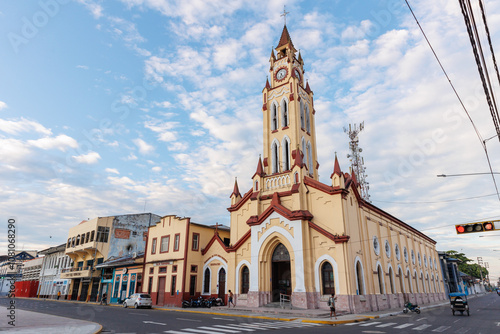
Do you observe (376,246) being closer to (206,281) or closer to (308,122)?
(308,122)

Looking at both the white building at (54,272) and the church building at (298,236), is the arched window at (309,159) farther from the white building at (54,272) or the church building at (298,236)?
the white building at (54,272)

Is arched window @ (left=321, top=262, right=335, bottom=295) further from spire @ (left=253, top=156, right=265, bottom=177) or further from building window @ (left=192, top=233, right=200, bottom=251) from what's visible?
building window @ (left=192, top=233, right=200, bottom=251)

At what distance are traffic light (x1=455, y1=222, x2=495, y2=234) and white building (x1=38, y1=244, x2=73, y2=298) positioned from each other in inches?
2297

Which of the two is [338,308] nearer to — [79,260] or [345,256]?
[345,256]

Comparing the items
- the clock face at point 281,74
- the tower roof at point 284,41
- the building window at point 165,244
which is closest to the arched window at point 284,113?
the clock face at point 281,74

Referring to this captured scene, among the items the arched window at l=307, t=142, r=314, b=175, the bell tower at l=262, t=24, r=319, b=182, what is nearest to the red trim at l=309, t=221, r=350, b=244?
the bell tower at l=262, t=24, r=319, b=182

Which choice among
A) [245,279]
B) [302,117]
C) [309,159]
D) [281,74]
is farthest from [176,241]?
[281,74]

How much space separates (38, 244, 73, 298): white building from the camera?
180 ft

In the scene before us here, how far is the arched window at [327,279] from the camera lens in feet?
83.0

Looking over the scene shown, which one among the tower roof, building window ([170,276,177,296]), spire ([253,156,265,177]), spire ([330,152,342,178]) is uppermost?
the tower roof

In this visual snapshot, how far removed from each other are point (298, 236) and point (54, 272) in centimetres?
5380

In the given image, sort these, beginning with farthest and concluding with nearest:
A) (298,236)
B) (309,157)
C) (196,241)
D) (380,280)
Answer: (309,157)
(196,241)
(380,280)
(298,236)

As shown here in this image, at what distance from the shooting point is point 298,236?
2725 centimetres

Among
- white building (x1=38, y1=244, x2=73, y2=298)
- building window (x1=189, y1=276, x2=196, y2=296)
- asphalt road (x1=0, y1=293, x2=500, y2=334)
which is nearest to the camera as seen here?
asphalt road (x1=0, y1=293, x2=500, y2=334)
